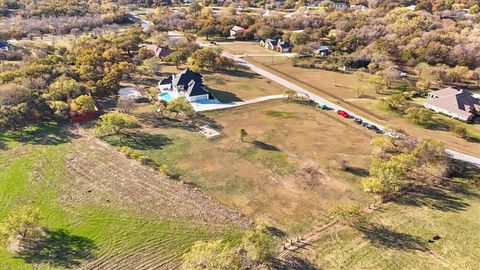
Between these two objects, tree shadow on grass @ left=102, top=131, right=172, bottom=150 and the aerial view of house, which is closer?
the aerial view of house

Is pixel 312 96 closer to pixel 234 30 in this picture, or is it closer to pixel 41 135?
pixel 41 135

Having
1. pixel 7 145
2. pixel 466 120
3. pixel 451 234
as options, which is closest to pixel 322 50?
pixel 466 120

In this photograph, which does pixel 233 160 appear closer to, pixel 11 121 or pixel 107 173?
pixel 107 173

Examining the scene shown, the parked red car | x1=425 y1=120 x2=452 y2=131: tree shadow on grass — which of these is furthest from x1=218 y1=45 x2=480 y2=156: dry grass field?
the parked red car

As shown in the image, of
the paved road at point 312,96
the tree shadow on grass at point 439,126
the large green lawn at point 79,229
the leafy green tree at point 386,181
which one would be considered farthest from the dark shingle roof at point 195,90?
the tree shadow on grass at point 439,126

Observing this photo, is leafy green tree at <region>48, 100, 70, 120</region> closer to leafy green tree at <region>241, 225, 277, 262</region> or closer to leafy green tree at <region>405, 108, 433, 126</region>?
leafy green tree at <region>241, 225, 277, 262</region>
